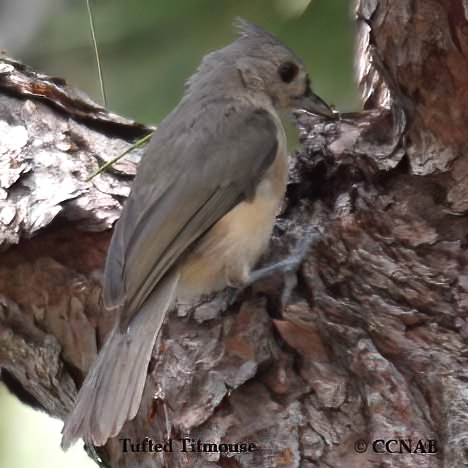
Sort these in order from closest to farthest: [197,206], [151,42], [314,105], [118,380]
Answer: [118,380]
[197,206]
[314,105]
[151,42]

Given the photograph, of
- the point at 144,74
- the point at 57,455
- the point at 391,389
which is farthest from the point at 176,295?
the point at 57,455

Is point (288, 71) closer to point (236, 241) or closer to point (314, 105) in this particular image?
point (314, 105)

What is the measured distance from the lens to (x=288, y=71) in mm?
2957

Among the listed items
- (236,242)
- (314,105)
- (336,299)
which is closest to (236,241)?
(236,242)

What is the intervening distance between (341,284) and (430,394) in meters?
0.41

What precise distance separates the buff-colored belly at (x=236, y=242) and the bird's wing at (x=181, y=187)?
0.04m

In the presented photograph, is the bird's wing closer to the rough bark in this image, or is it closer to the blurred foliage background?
the rough bark

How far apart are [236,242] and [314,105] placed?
57 centimetres

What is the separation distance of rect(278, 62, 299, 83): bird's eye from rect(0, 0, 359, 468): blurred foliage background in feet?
0.72

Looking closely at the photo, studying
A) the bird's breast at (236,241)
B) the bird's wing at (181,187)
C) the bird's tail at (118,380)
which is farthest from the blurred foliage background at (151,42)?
the bird's tail at (118,380)

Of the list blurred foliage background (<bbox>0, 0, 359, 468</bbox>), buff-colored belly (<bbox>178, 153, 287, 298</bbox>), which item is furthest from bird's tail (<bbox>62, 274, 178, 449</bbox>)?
blurred foliage background (<bbox>0, 0, 359, 468</bbox>)

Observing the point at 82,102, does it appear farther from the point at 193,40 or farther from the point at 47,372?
the point at 47,372

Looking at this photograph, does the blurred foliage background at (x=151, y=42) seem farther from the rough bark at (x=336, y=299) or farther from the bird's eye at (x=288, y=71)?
the rough bark at (x=336, y=299)

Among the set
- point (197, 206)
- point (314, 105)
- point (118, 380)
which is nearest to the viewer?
point (118, 380)
